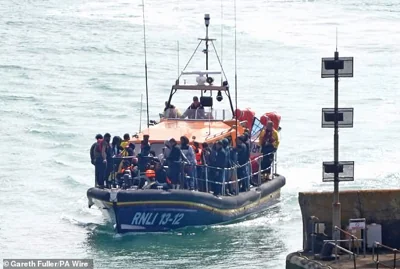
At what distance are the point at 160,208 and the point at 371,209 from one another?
5705 millimetres

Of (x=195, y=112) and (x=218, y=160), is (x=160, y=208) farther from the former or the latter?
(x=195, y=112)

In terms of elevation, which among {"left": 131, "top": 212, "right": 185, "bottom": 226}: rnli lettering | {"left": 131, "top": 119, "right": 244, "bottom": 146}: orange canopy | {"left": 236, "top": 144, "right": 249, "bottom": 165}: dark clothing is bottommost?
{"left": 131, "top": 212, "right": 185, "bottom": 226}: rnli lettering


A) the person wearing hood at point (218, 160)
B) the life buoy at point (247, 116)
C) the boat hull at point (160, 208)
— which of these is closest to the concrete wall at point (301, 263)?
the boat hull at point (160, 208)

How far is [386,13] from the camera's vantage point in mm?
65312

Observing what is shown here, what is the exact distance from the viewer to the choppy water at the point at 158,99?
28.0 m

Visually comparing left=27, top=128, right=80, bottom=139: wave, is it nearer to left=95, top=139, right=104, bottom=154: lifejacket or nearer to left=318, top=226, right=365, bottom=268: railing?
left=95, top=139, right=104, bottom=154: lifejacket

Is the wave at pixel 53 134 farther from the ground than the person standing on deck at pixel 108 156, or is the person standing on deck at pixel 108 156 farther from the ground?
the person standing on deck at pixel 108 156

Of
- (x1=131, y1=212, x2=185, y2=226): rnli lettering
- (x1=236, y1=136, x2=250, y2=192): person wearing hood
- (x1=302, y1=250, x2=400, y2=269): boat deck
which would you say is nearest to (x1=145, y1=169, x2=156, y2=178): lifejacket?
(x1=131, y1=212, x2=185, y2=226): rnli lettering

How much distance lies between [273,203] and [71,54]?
22.5 metres

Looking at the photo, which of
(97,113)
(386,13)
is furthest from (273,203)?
(386,13)

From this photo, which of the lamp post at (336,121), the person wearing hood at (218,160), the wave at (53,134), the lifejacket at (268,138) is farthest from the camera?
the wave at (53,134)

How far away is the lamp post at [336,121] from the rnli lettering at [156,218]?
6.10 metres

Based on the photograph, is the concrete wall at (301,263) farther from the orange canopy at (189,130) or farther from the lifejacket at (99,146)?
the orange canopy at (189,130)

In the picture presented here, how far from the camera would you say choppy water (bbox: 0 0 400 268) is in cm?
2797
